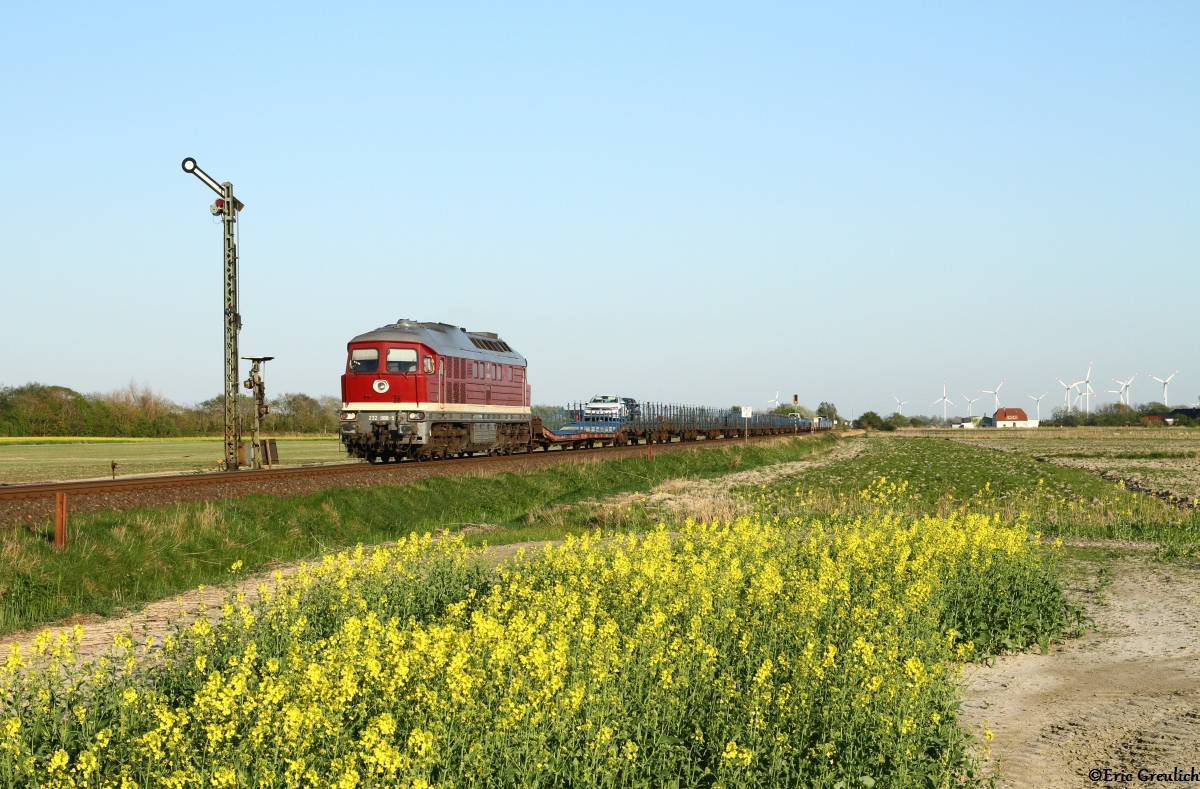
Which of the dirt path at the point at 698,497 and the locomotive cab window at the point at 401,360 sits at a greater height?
the locomotive cab window at the point at 401,360

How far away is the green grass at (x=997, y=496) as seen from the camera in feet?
66.5

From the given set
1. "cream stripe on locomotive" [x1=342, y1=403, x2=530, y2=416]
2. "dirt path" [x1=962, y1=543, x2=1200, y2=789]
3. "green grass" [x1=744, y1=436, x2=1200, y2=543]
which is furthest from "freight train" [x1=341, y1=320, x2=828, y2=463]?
"dirt path" [x1=962, y1=543, x2=1200, y2=789]

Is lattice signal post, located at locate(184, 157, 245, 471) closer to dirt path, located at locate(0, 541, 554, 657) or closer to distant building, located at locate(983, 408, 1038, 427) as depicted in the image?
dirt path, located at locate(0, 541, 554, 657)

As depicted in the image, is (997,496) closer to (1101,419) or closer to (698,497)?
(698,497)

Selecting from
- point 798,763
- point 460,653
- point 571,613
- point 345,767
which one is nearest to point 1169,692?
point 798,763

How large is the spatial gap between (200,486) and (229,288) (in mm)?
7040

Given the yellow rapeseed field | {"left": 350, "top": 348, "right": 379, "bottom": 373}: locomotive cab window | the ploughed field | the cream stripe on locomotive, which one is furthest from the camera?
{"left": 350, "top": 348, "right": 379, "bottom": 373}: locomotive cab window

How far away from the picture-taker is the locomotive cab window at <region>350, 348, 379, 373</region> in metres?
29.5

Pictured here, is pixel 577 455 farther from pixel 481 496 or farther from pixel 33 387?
pixel 33 387

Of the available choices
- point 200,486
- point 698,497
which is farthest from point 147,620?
point 698,497

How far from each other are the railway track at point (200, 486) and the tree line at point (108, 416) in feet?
170

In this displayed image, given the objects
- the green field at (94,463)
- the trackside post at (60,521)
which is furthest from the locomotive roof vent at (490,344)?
the trackside post at (60,521)

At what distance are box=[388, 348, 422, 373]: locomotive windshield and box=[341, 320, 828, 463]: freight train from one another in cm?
3

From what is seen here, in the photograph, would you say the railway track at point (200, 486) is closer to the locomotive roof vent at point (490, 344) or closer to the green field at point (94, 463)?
the locomotive roof vent at point (490, 344)
